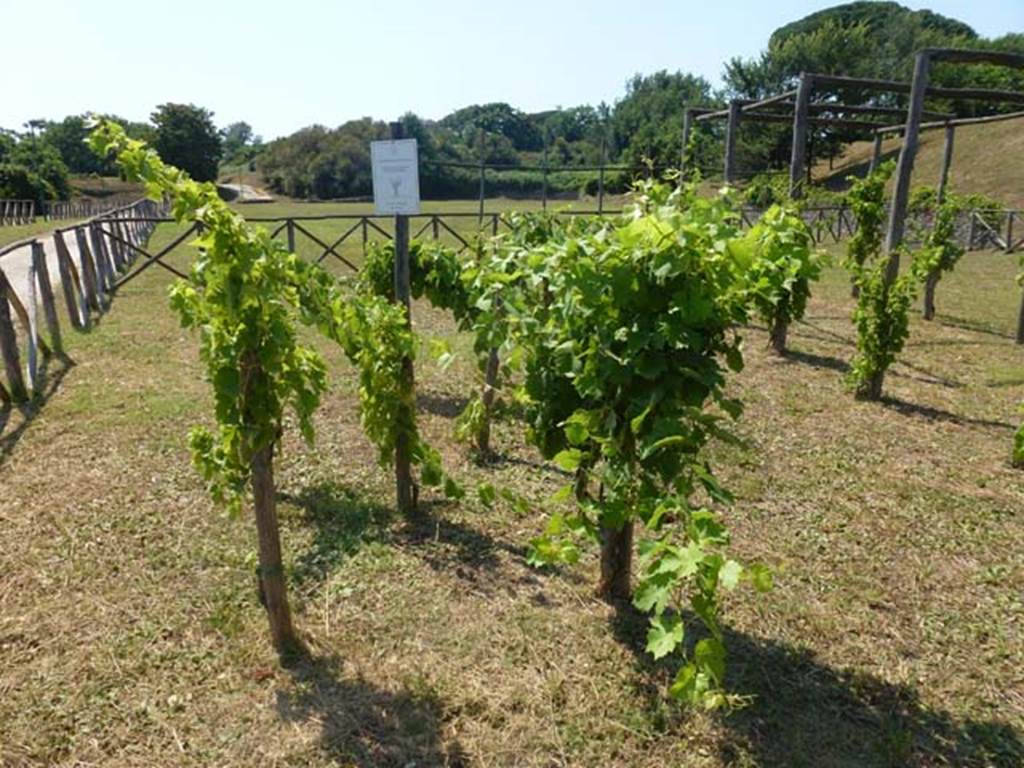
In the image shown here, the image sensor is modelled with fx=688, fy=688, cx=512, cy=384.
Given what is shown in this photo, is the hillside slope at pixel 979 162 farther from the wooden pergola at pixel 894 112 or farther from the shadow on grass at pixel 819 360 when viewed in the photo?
the shadow on grass at pixel 819 360

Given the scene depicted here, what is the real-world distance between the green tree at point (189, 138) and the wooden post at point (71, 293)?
4749 cm

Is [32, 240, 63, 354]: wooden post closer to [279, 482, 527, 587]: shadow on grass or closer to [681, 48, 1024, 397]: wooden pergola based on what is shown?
[279, 482, 527, 587]: shadow on grass

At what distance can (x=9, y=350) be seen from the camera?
5477 millimetres

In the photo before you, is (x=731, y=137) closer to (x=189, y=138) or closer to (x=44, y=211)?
(x=44, y=211)

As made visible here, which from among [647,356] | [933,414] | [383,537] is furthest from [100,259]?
[933,414]

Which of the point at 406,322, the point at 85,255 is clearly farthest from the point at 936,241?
the point at 85,255

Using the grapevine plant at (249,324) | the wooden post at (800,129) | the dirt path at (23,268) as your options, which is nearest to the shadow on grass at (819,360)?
the wooden post at (800,129)

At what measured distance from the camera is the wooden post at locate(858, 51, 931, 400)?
6289 millimetres

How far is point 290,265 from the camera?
2.54 meters

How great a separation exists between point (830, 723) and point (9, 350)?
614 cm

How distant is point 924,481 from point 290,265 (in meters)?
4.32

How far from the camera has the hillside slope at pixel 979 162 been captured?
90.9 feet

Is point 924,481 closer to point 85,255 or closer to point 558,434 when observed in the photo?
point 558,434

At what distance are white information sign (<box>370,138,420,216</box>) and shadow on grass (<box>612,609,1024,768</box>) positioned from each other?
2.45 m
